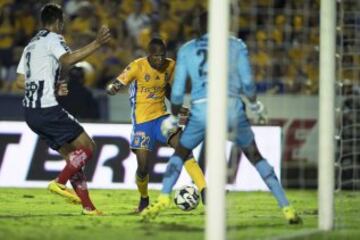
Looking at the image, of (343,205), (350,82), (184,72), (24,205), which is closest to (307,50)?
(350,82)

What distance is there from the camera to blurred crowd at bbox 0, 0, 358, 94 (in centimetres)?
1930

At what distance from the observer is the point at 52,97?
12.2 meters

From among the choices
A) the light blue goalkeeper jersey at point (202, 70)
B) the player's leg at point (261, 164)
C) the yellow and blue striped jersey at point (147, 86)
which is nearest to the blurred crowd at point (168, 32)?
the yellow and blue striped jersey at point (147, 86)

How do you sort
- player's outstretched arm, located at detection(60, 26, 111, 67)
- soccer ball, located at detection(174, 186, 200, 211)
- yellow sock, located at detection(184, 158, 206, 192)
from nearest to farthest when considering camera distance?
player's outstretched arm, located at detection(60, 26, 111, 67) < soccer ball, located at detection(174, 186, 200, 211) < yellow sock, located at detection(184, 158, 206, 192)

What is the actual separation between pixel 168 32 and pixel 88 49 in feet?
31.1

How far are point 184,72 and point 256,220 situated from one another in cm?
206

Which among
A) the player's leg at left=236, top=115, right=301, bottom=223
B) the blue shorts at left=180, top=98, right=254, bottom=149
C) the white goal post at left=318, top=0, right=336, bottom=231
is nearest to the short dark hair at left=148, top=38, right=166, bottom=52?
the blue shorts at left=180, top=98, right=254, bottom=149

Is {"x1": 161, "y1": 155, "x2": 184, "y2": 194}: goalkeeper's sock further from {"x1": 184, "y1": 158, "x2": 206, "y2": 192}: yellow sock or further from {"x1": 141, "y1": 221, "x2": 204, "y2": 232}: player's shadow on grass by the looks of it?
{"x1": 184, "y1": 158, "x2": 206, "y2": 192}: yellow sock

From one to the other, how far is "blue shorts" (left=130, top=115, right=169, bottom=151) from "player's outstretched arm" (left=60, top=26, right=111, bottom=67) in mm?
1267

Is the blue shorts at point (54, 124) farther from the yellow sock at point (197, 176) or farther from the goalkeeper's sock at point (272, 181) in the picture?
the goalkeeper's sock at point (272, 181)

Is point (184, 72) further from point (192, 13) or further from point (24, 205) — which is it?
point (192, 13)

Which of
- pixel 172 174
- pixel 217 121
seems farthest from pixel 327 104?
pixel 217 121

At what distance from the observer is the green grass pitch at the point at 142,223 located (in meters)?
10.4

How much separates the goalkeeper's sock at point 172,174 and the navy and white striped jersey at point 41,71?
1.75 m
